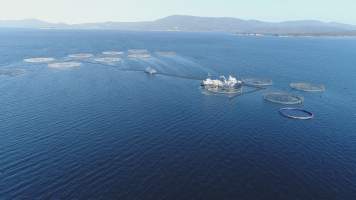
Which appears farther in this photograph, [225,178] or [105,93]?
[105,93]

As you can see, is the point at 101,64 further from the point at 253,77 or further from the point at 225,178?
the point at 225,178

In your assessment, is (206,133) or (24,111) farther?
(24,111)

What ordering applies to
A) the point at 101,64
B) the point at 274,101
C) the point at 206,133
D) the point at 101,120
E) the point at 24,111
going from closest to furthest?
the point at 206,133, the point at 101,120, the point at 24,111, the point at 274,101, the point at 101,64

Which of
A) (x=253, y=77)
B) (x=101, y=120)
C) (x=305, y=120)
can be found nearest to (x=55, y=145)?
(x=101, y=120)

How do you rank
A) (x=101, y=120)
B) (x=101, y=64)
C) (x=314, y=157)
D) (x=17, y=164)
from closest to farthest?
(x=17, y=164) → (x=314, y=157) → (x=101, y=120) → (x=101, y=64)

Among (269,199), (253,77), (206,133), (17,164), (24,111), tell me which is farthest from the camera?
(253,77)

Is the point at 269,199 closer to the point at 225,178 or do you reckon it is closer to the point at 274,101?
the point at 225,178

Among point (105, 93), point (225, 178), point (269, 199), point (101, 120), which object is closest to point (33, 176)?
point (101, 120)

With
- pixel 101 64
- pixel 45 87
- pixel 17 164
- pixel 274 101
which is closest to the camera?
pixel 17 164
